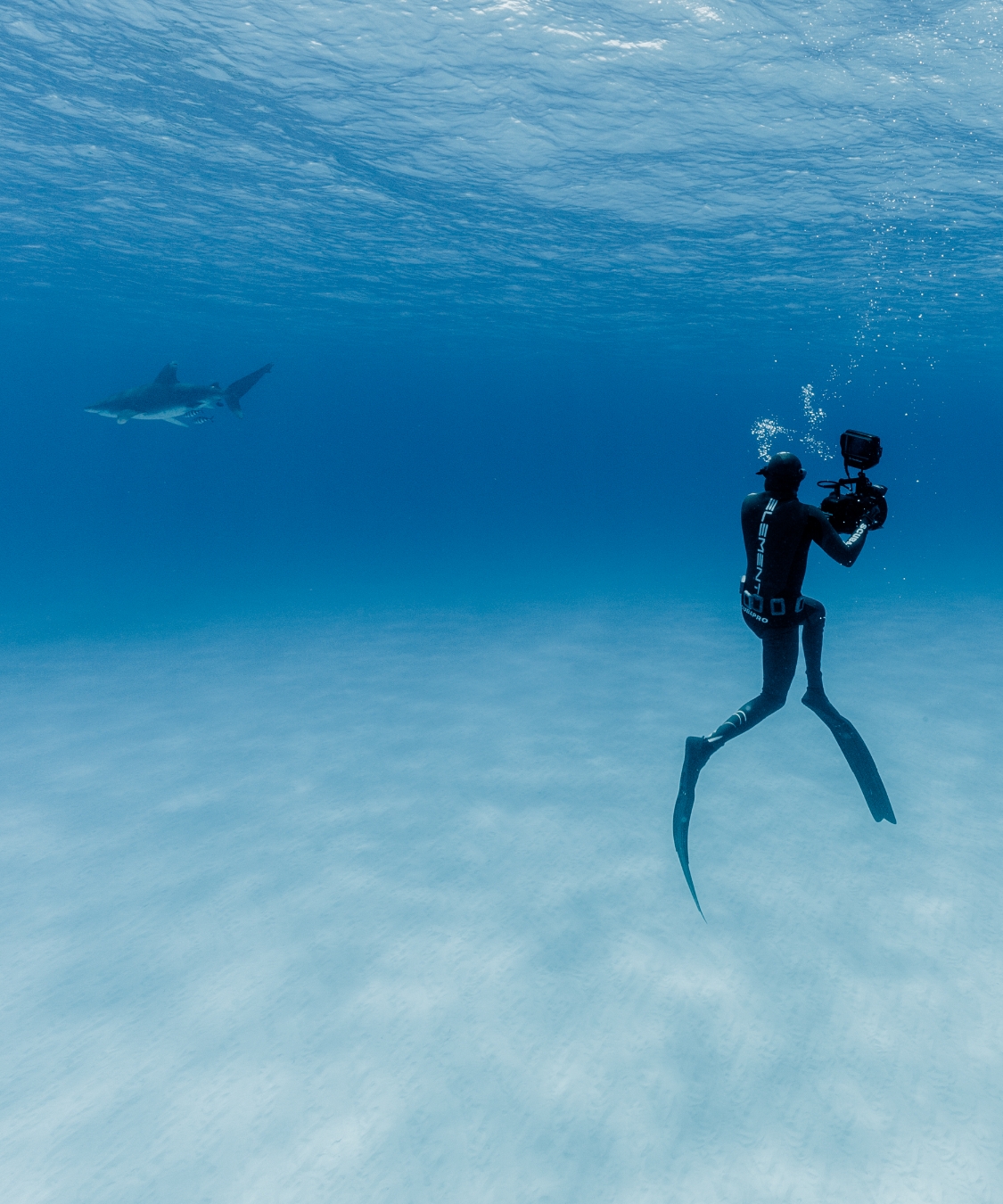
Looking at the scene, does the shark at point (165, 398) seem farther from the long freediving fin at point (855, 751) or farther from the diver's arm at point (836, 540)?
the long freediving fin at point (855, 751)

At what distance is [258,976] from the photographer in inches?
189

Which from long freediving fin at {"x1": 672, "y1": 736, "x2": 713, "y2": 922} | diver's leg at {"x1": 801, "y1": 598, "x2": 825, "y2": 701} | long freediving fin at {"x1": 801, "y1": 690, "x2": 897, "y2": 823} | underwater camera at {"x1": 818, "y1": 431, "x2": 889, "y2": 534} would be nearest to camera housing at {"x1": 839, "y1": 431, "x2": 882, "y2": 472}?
underwater camera at {"x1": 818, "y1": 431, "x2": 889, "y2": 534}

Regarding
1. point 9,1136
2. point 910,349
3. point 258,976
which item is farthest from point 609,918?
point 910,349

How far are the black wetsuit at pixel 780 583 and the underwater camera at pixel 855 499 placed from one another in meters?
0.06

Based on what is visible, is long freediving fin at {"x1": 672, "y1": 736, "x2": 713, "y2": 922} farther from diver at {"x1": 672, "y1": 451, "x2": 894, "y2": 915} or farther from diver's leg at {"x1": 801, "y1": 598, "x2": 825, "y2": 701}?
diver's leg at {"x1": 801, "y1": 598, "x2": 825, "y2": 701}

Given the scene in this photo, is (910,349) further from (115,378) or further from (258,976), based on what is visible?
(115,378)

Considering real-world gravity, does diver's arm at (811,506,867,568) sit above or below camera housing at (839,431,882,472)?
below

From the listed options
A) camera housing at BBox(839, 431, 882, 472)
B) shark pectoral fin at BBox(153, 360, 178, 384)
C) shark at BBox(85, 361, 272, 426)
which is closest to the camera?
camera housing at BBox(839, 431, 882, 472)

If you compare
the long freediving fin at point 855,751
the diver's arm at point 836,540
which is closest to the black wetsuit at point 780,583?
the diver's arm at point 836,540

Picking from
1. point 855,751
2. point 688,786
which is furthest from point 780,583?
point 688,786

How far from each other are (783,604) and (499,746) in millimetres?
4813

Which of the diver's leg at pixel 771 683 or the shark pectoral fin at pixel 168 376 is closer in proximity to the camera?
the diver's leg at pixel 771 683

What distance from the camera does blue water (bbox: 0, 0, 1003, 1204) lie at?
12.1 feet

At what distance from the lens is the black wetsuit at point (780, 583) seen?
456 centimetres
